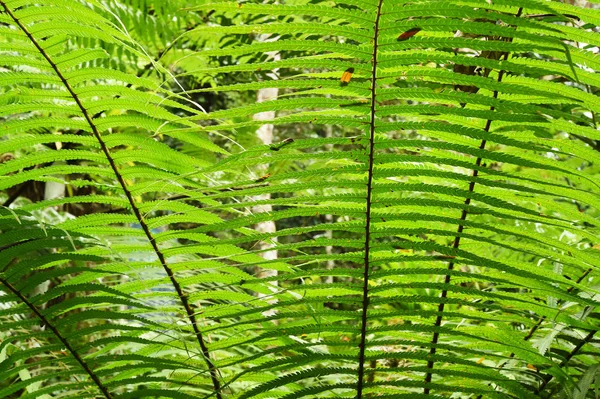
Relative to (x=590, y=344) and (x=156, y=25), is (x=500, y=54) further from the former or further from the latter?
(x=156, y=25)

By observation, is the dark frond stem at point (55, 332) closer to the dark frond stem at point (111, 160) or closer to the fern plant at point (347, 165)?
the fern plant at point (347, 165)

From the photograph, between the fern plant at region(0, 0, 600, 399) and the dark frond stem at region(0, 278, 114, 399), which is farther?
the dark frond stem at region(0, 278, 114, 399)

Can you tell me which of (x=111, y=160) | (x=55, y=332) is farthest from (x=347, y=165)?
(x=55, y=332)

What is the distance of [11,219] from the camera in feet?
2.54

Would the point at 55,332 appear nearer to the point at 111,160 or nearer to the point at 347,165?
the point at 111,160

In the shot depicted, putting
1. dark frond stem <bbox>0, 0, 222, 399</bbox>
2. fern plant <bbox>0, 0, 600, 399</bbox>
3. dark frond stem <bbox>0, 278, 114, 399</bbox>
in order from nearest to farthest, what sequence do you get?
fern plant <bbox>0, 0, 600, 399</bbox>, dark frond stem <bbox>0, 0, 222, 399</bbox>, dark frond stem <bbox>0, 278, 114, 399</bbox>

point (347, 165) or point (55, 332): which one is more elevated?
point (347, 165)

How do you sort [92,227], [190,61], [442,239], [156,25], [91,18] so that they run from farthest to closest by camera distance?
[190,61] → [156,25] → [442,239] → [92,227] → [91,18]

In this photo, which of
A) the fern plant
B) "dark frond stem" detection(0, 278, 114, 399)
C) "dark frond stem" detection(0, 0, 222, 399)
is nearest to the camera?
the fern plant

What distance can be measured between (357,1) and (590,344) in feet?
2.26

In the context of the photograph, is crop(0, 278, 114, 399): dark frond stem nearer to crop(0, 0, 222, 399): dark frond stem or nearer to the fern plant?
the fern plant

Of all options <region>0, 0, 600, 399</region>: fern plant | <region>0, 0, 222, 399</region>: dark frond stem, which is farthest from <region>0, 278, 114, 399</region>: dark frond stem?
<region>0, 0, 222, 399</region>: dark frond stem

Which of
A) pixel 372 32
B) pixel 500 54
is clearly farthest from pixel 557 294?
pixel 500 54

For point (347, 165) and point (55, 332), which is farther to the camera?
point (55, 332)
